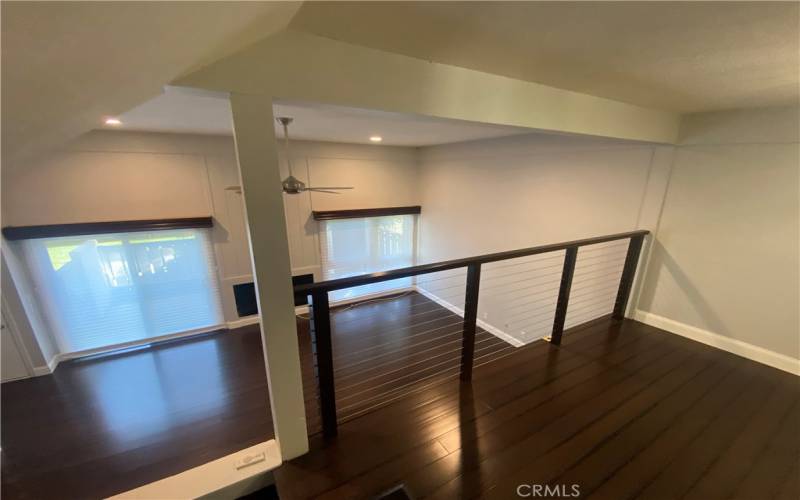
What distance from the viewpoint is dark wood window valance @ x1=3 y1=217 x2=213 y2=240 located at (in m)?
3.08

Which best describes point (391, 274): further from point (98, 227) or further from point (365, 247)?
point (98, 227)

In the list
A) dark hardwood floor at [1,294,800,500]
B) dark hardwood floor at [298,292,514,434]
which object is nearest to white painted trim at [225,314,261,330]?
dark hardwood floor at [298,292,514,434]

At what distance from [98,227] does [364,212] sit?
11.5ft

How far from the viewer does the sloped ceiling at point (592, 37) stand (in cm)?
81

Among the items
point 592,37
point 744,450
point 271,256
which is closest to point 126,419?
point 271,256

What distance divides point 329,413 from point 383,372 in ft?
6.26

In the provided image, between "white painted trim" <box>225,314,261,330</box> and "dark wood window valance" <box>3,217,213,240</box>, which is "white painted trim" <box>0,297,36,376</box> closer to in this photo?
"dark wood window valance" <box>3,217,213,240</box>

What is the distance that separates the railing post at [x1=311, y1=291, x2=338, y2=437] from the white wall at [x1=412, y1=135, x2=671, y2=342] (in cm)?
289

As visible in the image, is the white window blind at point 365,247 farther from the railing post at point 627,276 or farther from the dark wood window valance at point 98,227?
the railing post at point 627,276

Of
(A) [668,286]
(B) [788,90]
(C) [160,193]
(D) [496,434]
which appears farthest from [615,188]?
(C) [160,193]

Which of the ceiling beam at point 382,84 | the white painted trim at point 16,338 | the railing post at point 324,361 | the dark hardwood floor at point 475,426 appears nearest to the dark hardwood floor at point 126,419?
the dark hardwood floor at point 475,426

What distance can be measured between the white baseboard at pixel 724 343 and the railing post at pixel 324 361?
2.99 m

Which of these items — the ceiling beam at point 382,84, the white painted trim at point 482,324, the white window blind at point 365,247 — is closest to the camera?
the ceiling beam at point 382,84

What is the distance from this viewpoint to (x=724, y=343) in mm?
2256
